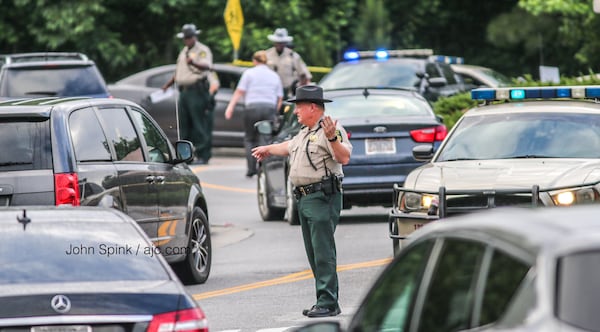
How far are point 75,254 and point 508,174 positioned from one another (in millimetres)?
5092

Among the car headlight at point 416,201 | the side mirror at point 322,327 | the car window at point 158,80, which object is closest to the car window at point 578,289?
the side mirror at point 322,327

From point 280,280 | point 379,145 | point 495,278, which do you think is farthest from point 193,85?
point 495,278

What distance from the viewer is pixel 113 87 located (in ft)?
94.9

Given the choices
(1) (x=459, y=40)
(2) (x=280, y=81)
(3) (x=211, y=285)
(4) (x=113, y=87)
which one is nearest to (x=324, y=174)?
(3) (x=211, y=285)

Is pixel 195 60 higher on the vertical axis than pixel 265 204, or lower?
higher

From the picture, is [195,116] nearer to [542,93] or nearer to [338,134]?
[542,93]

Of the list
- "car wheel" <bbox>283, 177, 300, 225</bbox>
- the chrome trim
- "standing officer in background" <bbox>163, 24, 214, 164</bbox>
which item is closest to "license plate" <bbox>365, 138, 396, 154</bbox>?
"car wheel" <bbox>283, 177, 300, 225</bbox>

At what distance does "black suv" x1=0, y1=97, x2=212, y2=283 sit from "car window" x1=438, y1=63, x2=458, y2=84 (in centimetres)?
1124

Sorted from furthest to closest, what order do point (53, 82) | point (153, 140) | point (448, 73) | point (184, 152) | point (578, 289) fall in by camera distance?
point (448, 73), point (53, 82), point (184, 152), point (153, 140), point (578, 289)

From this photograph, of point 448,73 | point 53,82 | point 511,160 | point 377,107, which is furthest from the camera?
point 448,73

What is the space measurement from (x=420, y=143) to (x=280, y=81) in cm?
631

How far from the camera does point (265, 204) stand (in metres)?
18.8

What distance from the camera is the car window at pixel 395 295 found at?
5.14 metres

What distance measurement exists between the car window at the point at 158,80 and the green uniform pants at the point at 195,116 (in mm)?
3660
